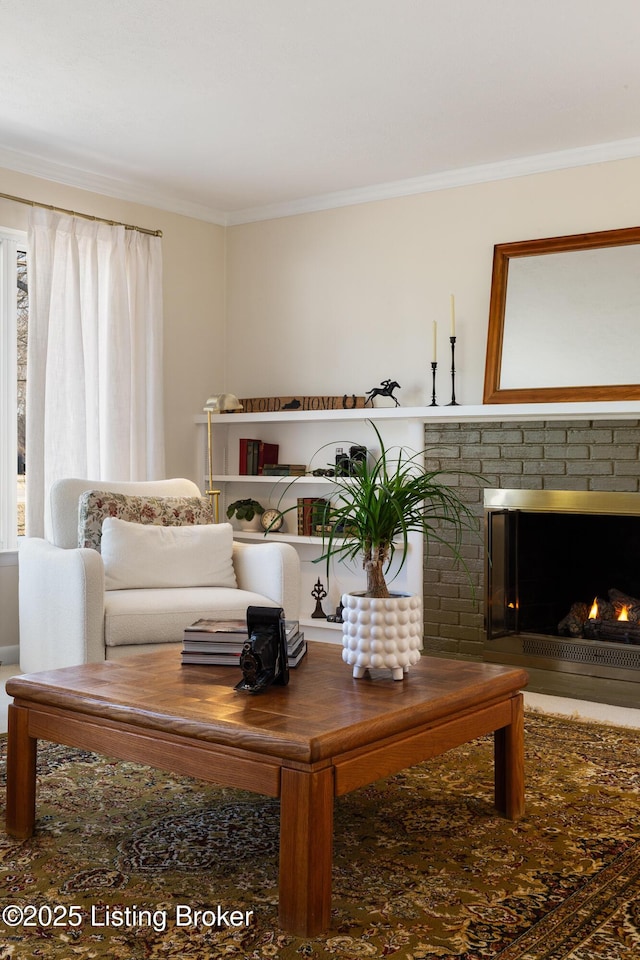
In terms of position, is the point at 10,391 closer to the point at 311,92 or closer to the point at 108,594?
the point at 108,594

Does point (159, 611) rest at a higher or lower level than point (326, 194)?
lower

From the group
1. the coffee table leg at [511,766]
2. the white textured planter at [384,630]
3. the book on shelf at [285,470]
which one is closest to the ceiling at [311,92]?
the book on shelf at [285,470]

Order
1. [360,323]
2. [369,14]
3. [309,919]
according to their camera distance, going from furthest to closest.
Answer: [360,323] < [369,14] < [309,919]

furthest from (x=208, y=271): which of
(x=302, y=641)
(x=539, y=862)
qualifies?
(x=539, y=862)

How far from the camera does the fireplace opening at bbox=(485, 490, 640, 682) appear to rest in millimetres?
4410

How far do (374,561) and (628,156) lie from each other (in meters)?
2.97

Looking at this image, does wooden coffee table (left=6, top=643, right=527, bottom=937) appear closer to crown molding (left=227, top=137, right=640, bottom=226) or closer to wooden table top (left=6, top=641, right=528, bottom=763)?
wooden table top (left=6, top=641, right=528, bottom=763)

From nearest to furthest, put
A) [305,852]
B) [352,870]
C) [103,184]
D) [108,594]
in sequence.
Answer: [305,852] → [352,870] → [108,594] → [103,184]

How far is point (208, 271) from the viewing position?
5.90 meters

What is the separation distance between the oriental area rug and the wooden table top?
0.34 meters

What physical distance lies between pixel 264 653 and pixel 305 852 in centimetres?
57

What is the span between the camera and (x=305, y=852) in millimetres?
1852

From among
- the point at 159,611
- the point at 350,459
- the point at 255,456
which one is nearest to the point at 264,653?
the point at 159,611

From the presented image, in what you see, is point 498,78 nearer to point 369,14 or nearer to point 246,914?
point 369,14
